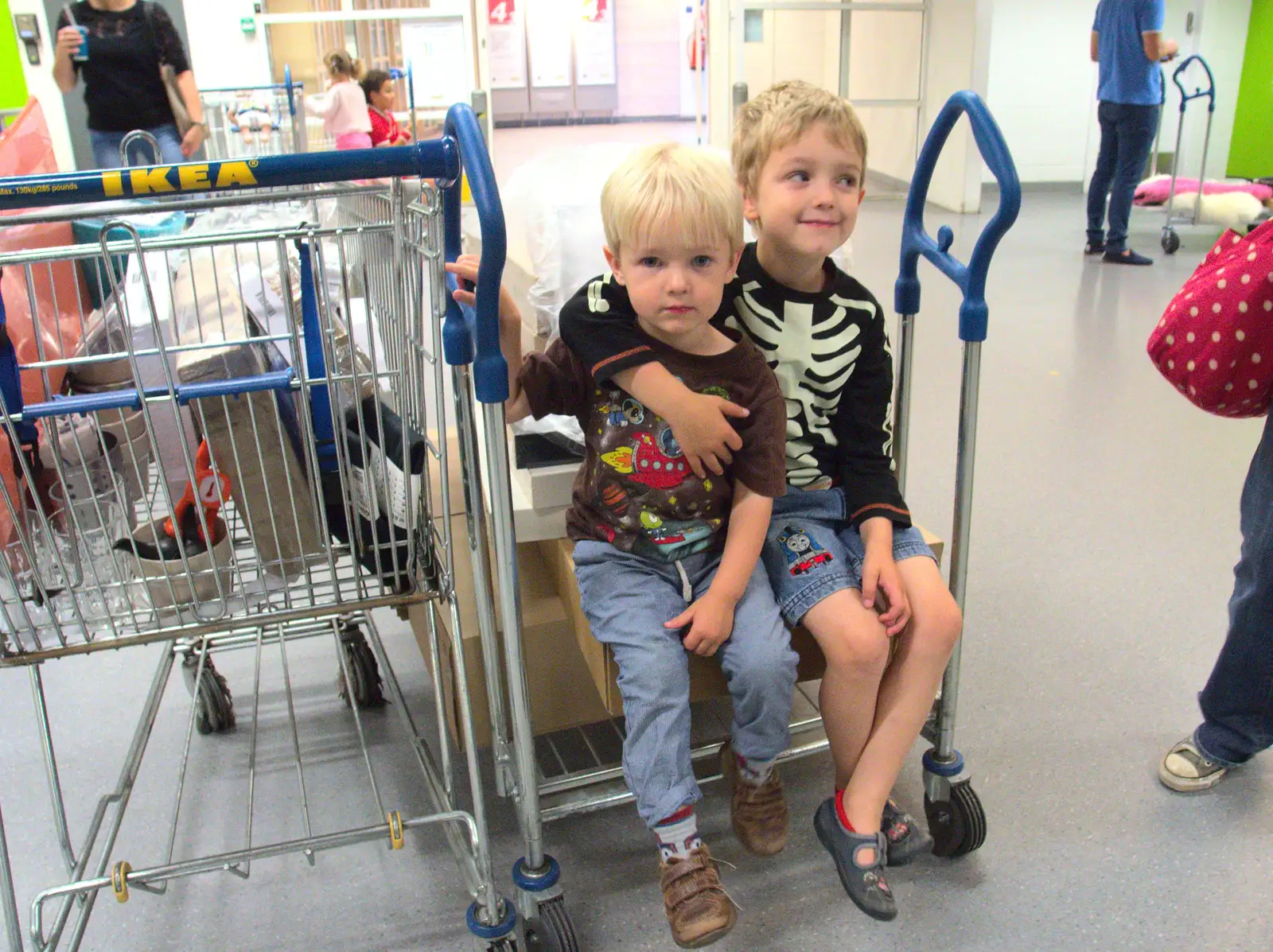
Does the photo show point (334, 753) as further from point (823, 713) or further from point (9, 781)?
point (823, 713)

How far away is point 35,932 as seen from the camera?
1256mm

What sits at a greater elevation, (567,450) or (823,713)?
(567,450)

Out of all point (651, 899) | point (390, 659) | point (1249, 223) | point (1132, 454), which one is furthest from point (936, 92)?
point (651, 899)

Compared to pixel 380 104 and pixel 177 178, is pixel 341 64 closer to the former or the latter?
pixel 380 104

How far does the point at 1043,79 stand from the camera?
24.6ft

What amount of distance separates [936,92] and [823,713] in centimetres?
696

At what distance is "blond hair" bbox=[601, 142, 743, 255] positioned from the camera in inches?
47.1

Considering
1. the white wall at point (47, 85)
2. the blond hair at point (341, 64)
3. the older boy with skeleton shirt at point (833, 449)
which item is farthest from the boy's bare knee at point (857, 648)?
the white wall at point (47, 85)

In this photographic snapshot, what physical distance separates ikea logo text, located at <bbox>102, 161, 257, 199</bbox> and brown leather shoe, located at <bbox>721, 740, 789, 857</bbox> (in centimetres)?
92

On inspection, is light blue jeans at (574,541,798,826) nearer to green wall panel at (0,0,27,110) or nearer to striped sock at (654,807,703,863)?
striped sock at (654,807,703,863)

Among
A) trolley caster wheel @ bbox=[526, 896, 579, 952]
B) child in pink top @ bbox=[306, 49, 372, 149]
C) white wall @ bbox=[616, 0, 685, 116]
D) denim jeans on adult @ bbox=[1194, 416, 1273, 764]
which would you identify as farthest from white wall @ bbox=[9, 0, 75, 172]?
white wall @ bbox=[616, 0, 685, 116]

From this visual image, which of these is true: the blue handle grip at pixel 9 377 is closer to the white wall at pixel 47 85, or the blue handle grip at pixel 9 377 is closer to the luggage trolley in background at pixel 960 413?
the luggage trolley in background at pixel 960 413

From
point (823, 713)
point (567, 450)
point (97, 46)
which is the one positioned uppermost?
point (97, 46)

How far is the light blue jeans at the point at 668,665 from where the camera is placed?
1222 millimetres
